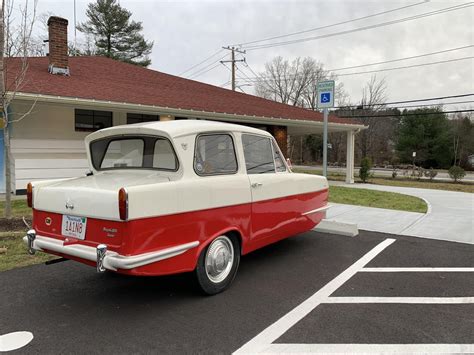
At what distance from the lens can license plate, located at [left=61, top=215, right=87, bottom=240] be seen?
3.34 m

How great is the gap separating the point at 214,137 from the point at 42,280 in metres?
2.68

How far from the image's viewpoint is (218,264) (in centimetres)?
390

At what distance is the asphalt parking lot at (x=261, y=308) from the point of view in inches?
116

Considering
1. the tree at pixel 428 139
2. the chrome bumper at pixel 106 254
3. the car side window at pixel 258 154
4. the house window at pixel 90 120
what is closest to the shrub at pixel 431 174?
the tree at pixel 428 139

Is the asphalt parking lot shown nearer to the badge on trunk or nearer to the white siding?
the badge on trunk

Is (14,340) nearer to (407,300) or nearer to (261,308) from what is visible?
(261,308)

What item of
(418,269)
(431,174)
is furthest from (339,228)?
(431,174)

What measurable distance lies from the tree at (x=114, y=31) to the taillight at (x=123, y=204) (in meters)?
33.8

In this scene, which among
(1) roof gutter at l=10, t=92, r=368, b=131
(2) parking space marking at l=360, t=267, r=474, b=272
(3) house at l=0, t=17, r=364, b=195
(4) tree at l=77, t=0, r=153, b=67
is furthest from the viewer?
(4) tree at l=77, t=0, r=153, b=67

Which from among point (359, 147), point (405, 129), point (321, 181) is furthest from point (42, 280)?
point (359, 147)

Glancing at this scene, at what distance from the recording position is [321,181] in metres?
5.85

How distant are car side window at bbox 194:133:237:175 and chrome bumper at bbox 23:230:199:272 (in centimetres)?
82

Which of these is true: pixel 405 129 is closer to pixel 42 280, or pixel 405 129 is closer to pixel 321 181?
pixel 321 181

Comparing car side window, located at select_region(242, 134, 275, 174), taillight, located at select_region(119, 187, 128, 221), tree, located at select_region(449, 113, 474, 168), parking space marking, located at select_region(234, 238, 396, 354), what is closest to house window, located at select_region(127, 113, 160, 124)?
car side window, located at select_region(242, 134, 275, 174)
